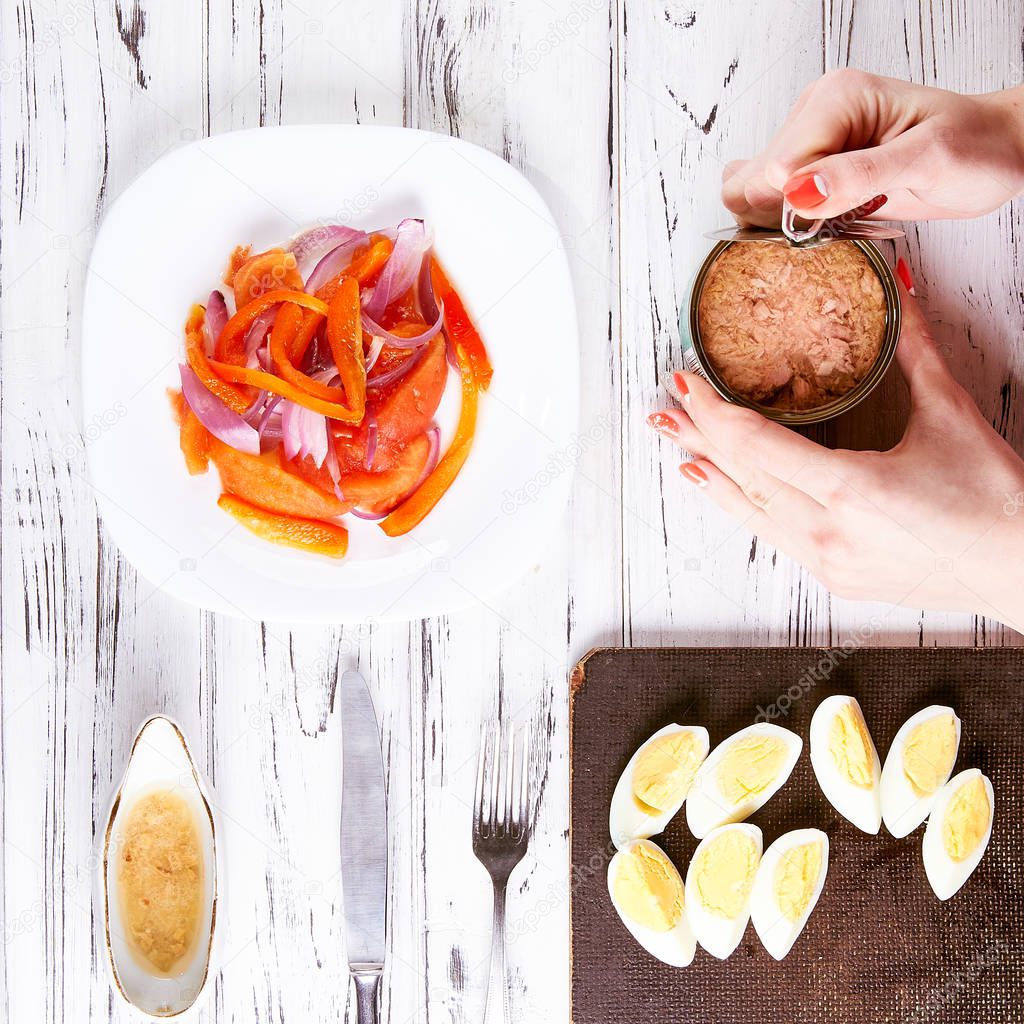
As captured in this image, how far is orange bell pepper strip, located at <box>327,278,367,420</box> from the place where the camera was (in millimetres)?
896

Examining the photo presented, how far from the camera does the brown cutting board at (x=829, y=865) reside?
969mm

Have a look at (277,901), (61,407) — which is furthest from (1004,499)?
(61,407)

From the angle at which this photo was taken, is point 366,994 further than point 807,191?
Yes

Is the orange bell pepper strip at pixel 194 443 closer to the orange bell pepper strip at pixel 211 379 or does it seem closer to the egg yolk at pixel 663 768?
the orange bell pepper strip at pixel 211 379

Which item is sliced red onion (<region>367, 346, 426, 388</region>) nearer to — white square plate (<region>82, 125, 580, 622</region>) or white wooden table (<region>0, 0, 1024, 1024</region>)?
white square plate (<region>82, 125, 580, 622</region>)

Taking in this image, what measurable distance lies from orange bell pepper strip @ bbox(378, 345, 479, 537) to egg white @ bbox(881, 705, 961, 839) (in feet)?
1.95

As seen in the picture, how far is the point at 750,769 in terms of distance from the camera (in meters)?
0.95

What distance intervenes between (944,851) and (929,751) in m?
0.11

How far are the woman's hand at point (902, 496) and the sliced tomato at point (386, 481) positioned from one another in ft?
0.98

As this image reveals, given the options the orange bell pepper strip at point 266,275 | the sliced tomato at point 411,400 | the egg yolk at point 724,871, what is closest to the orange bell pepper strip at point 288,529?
the sliced tomato at point 411,400

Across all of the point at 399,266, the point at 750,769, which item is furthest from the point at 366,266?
the point at 750,769

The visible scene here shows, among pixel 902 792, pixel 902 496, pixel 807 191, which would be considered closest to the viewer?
pixel 807 191

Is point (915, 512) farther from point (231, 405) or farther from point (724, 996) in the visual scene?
point (231, 405)

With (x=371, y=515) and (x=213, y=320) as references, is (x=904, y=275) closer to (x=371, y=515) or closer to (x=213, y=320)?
(x=371, y=515)
